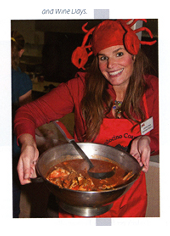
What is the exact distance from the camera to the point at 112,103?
1.00m

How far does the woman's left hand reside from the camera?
0.74 m

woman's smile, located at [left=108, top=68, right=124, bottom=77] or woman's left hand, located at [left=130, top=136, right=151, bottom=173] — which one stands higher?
woman's smile, located at [left=108, top=68, right=124, bottom=77]

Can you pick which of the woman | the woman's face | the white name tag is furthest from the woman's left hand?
the woman's face

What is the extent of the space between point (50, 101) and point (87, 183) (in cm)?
43

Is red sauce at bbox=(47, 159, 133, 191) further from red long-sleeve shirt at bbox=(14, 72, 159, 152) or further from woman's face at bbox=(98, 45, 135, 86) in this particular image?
woman's face at bbox=(98, 45, 135, 86)

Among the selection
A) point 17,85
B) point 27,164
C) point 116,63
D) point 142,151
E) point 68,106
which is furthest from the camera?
point 17,85

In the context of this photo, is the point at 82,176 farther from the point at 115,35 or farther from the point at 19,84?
the point at 19,84

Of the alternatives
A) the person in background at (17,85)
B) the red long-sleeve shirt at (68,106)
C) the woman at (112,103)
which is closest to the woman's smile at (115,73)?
the woman at (112,103)

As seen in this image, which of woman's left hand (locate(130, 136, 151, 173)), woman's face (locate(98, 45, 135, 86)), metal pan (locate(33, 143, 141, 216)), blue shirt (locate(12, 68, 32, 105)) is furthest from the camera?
blue shirt (locate(12, 68, 32, 105))

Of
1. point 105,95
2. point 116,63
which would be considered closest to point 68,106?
point 105,95

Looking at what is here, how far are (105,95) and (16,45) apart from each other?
0.53m

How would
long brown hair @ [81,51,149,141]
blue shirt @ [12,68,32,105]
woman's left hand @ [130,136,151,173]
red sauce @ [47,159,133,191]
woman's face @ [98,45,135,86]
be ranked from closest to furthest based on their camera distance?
red sauce @ [47,159,133,191], woman's left hand @ [130,136,151,173], woman's face @ [98,45,135,86], long brown hair @ [81,51,149,141], blue shirt @ [12,68,32,105]

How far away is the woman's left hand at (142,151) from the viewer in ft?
2.42
